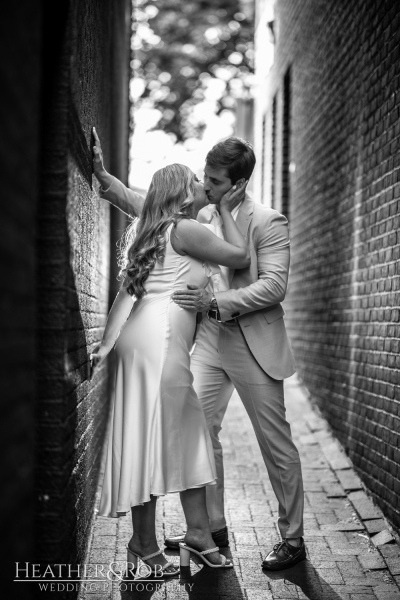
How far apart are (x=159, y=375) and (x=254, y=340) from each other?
2.56 feet

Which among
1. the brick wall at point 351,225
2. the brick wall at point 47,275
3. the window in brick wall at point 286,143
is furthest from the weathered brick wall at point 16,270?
the window in brick wall at point 286,143

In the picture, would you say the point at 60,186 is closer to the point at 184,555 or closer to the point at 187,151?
the point at 184,555

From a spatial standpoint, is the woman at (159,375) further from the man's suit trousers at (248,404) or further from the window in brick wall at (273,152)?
the window in brick wall at (273,152)

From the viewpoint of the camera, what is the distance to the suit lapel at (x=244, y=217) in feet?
15.1

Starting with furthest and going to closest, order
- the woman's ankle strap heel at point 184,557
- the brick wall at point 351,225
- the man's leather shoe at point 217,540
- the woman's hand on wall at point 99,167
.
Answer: the brick wall at point 351,225, the man's leather shoe at point 217,540, the woman's hand on wall at point 99,167, the woman's ankle strap heel at point 184,557

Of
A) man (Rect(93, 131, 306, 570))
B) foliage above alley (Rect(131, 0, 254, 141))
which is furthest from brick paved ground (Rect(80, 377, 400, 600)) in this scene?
foliage above alley (Rect(131, 0, 254, 141))

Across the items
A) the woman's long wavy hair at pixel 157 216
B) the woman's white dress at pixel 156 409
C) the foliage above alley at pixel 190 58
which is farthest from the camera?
the foliage above alley at pixel 190 58

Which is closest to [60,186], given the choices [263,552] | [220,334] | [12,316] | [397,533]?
[12,316]

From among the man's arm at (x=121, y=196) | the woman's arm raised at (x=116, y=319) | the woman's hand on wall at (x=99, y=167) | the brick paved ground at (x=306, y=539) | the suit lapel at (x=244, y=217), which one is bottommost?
the brick paved ground at (x=306, y=539)

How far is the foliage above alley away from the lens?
28.7 meters

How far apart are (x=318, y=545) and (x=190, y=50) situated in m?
27.1

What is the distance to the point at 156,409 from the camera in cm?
403

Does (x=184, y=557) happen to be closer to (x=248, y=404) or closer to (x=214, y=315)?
(x=248, y=404)

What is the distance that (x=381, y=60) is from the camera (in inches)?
227
